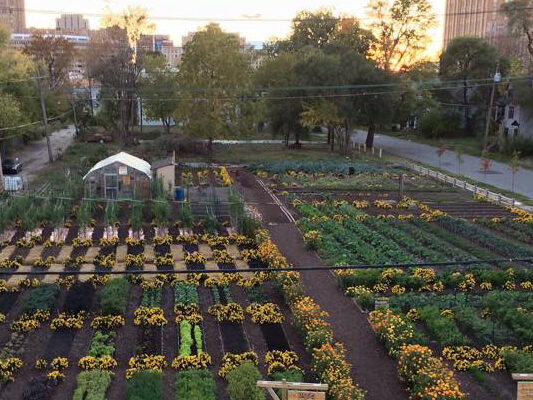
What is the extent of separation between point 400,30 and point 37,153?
31.1 m

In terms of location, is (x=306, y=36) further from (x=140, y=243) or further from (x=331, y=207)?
(x=140, y=243)

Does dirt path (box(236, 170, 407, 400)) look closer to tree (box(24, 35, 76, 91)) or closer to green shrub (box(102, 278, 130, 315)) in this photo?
green shrub (box(102, 278, 130, 315))

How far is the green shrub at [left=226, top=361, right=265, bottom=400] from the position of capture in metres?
9.26

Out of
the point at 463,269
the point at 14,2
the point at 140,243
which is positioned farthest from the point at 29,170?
the point at 14,2

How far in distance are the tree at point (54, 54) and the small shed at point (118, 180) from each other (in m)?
41.7

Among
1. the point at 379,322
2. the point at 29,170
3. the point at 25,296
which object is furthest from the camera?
the point at 29,170

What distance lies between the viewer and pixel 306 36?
64.0 metres

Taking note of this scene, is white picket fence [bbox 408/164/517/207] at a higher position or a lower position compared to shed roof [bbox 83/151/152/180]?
lower

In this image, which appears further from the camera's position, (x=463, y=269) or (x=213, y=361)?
(x=463, y=269)

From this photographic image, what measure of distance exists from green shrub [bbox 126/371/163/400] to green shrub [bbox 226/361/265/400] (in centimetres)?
117

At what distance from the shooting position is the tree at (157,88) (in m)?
47.7

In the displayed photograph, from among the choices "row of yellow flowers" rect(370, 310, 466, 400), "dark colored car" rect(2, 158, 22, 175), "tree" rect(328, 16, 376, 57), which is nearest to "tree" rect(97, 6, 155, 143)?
"dark colored car" rect(2, 158, 22, 175)

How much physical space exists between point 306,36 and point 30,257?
51.6 metres

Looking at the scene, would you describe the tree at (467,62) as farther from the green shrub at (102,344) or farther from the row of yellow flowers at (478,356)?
the green shrub at (102,344)
